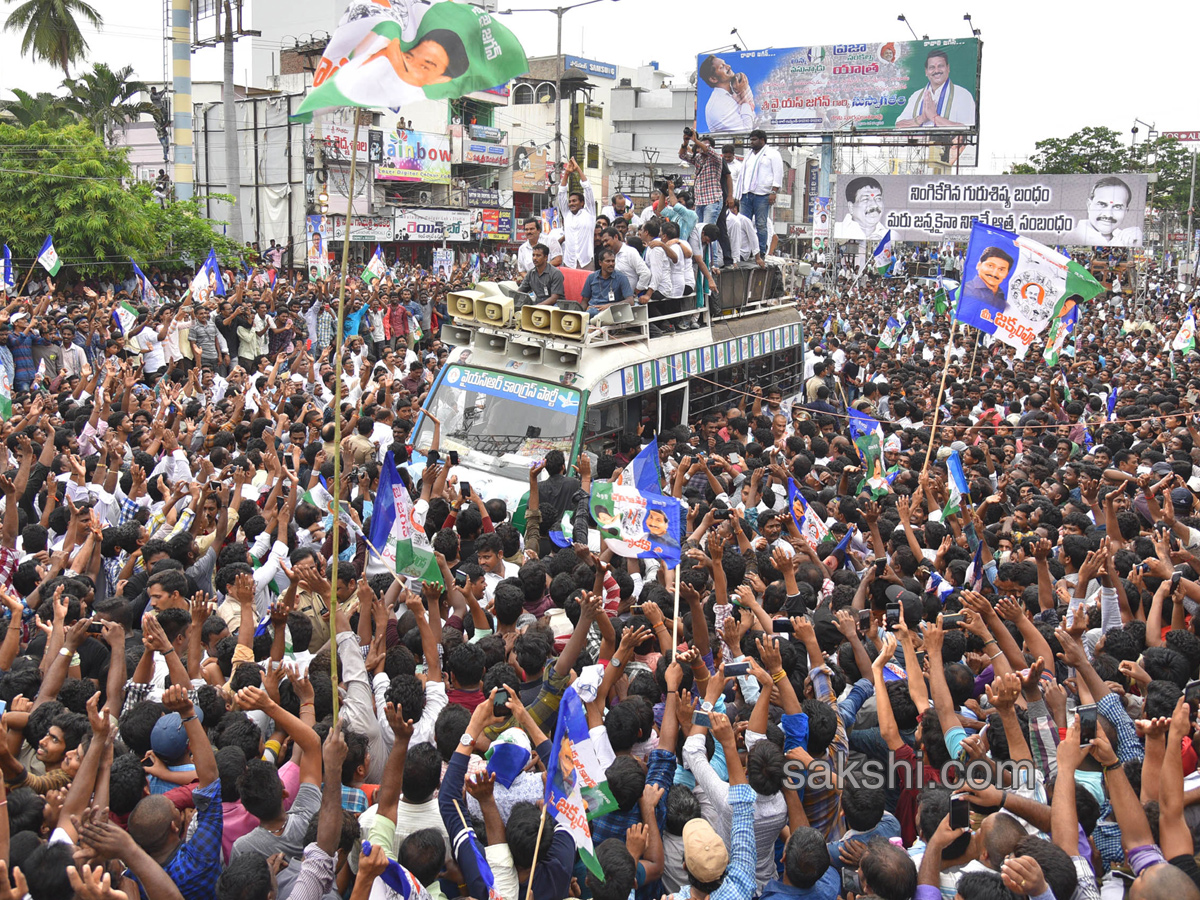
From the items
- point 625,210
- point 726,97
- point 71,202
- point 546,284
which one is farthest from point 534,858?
point 726,97

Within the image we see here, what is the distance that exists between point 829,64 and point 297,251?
18453mm

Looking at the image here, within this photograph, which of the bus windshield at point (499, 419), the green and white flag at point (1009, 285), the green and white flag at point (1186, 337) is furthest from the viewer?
the green and white flag at point (1186, 337)

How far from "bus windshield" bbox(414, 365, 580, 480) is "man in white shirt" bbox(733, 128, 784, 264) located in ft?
17.2

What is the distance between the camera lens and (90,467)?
7.58 meters

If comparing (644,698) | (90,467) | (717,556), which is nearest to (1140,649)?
(717,556)

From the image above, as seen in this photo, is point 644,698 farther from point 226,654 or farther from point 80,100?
point 80,100

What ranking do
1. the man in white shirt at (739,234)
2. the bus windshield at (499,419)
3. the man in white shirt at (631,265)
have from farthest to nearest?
the man in white shirt at (739,234)
the man in white shirt at (631,265)
the bus windshield at (499,419)

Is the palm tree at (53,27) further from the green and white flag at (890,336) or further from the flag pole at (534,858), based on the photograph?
the flag pole at (534,858)

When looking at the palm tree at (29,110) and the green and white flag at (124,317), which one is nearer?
the green and white flag at (124,317)

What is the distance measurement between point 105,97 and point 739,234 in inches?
1187

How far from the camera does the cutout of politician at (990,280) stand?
10094mm

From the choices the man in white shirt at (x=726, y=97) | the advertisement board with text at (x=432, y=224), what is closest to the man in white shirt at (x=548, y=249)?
the advertisement board with text at (x=432, y=224)

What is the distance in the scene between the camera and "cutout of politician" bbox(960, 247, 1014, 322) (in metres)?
10.1

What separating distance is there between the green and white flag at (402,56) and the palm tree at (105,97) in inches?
1322
